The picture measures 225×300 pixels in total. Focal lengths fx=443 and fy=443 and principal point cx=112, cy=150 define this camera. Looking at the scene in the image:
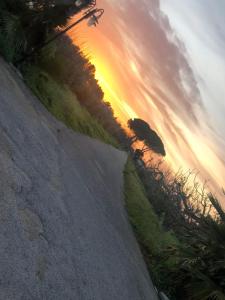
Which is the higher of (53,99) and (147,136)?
(147,136)

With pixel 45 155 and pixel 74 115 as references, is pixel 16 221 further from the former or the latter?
pixel 74 115

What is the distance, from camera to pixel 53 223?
668cm

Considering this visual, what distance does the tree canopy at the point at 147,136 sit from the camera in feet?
124

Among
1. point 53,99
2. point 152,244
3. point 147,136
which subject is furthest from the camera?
point 147,136

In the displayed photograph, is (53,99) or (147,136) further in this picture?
(147,136)

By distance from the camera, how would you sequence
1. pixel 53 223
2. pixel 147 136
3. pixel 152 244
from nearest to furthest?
pixel 53 223 → pixel 152 244 → pixel 147 136

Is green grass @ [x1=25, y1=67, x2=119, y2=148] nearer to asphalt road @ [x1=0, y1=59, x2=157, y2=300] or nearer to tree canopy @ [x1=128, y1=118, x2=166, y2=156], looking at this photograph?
asphalt road @ [x1=0, y1=59, x2=157, y2=300]

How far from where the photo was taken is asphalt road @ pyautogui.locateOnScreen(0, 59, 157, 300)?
5.20 m

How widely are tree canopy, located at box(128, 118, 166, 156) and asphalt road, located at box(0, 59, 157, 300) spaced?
2508 centimetres

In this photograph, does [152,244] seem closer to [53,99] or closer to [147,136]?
[53,99]

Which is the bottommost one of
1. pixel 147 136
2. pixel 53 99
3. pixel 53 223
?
pixel 53 223

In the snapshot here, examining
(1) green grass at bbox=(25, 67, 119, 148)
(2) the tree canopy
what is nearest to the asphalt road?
(1) green grass at bbox=(25, 67, 119, 148)

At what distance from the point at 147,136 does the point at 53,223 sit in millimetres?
31521

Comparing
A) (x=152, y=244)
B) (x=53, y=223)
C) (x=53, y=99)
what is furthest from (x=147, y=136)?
(x=53, y=223)
